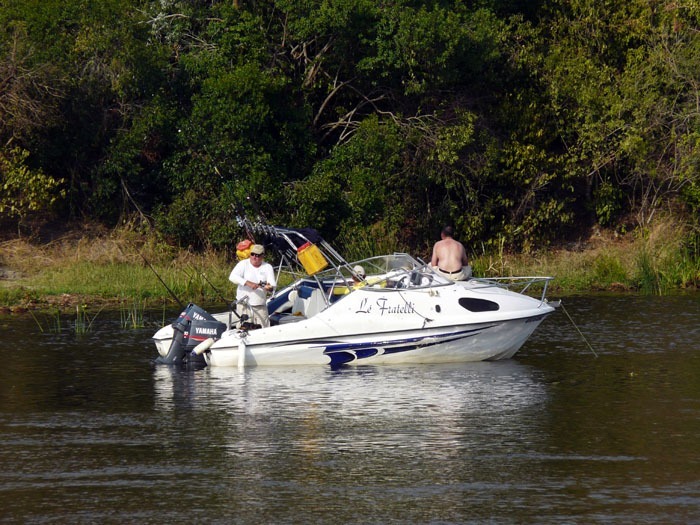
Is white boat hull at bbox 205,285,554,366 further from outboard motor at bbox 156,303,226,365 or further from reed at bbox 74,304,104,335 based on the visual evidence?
reed at bbox 74,304,104,335

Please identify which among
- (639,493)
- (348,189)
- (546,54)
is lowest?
(639,493)

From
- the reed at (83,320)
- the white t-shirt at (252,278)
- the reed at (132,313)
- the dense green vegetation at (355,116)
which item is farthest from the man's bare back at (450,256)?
the dense green vegetation at (355,116)

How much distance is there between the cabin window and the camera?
18.3m

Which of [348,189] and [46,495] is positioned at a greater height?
[348,189]

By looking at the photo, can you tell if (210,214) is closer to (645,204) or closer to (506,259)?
(506,259)

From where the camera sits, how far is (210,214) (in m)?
33.3

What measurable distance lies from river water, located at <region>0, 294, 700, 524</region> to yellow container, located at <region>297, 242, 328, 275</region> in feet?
5.59

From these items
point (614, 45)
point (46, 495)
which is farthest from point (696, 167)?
point (46, 495)

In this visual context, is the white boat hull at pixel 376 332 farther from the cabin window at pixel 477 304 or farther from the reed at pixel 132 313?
the reed at pixel 132 313

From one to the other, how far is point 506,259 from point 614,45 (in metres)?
7.16

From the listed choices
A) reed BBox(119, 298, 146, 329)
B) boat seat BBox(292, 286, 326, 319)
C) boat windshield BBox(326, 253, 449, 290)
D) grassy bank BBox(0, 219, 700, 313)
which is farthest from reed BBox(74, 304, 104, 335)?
boat windshield BBox(326, 253, 449, 290)

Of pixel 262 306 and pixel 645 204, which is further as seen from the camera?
pixel 645 204

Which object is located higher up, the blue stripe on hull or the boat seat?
the boat seat

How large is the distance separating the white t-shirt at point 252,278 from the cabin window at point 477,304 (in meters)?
2.72
